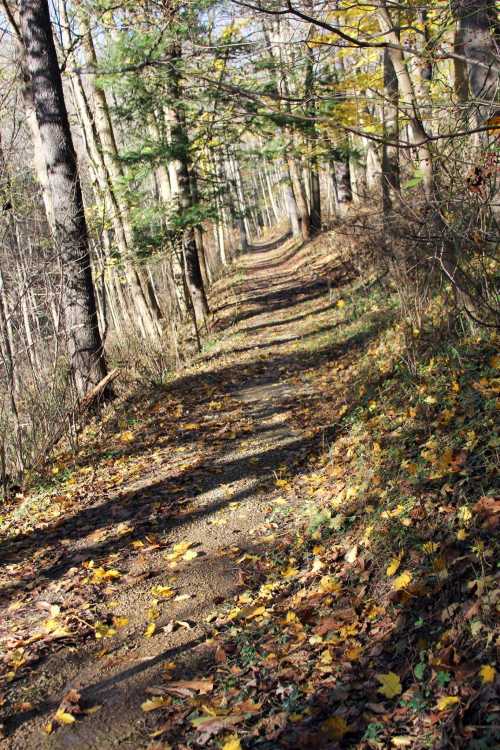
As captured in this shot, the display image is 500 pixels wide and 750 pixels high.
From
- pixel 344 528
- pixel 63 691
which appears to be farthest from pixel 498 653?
pixel 63 691

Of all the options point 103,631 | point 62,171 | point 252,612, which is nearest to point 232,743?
point 252,612

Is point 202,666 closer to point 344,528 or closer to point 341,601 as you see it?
point 341,601

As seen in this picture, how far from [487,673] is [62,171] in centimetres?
797

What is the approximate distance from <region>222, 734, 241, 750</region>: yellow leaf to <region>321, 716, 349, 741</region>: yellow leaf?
0.37 meters

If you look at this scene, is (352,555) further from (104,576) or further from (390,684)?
(104,576)

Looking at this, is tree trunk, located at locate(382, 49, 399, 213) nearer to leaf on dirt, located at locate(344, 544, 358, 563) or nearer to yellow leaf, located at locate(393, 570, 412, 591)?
yellow leaf, located at locate(393, 570, 412, 591)

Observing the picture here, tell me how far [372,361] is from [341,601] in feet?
14.6

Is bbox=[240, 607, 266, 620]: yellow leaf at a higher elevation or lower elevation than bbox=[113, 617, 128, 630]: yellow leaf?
higher

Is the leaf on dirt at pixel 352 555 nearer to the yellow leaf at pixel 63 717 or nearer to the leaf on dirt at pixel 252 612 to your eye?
the leaf on dirt at pixel 252 612

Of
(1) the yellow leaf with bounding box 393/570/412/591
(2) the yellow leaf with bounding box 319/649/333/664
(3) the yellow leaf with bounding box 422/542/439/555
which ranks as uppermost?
(3) the yellow leaf with bounding box 422/542/439/555

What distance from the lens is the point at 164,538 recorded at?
5.04 meters

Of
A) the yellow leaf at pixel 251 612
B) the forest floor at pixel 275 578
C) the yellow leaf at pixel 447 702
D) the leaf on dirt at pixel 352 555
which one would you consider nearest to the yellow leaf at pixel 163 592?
the forest floor at pixel 275 578

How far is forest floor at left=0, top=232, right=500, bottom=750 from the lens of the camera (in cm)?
280

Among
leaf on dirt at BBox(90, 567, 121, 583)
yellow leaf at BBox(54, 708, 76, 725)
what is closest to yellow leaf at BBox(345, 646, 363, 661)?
yellow leaf at BBox(54, 708, 76, 725)
